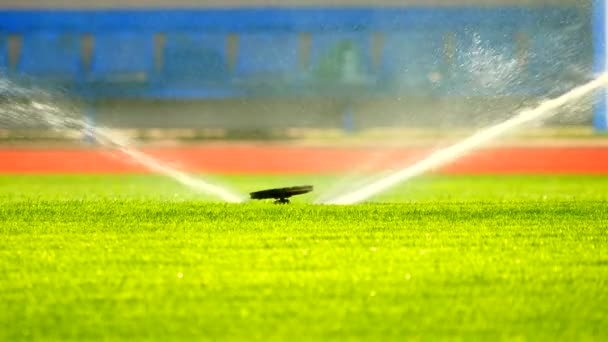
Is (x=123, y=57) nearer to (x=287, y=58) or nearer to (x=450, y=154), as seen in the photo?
(x=287, y=58)

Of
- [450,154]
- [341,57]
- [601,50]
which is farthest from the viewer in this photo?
[341,57]

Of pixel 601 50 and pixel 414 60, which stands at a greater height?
pixel 414 60

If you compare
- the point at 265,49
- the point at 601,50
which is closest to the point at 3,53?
the point at 265,49

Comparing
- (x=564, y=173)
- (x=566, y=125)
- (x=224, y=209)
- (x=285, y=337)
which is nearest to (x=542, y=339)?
(x=285, y=337)

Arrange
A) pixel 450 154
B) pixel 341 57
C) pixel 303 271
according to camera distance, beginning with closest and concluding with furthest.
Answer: pixel 303 271 < pixel 450 154 < pixel 341 57

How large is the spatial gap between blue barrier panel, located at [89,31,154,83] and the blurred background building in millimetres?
52

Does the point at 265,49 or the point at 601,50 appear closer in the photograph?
the point at 601,50

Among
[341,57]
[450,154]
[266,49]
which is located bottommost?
[450,154]

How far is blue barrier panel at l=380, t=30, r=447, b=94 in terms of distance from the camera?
34625 millimetres

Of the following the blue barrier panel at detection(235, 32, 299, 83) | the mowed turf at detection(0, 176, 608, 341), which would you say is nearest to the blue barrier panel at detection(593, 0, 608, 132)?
the blue barrier panel at detection(235, 32, 299, 83)

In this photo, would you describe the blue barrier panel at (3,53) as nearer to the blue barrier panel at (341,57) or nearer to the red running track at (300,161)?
the blue barrier panel at (341,57)

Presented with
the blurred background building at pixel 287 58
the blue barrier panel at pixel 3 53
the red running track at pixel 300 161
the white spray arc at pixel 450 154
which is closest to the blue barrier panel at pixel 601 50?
the blurred background building at pixel 287 58

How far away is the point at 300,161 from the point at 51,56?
17.5 metres

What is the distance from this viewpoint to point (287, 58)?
3772 cm
